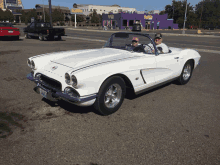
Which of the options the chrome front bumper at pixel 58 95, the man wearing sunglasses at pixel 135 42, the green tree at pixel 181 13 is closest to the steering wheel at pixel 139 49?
the man wearing sunglasses at pixel 135 42

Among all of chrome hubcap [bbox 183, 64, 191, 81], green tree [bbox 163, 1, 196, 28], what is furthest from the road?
green tree [bbox 163, 1, 196, 28]

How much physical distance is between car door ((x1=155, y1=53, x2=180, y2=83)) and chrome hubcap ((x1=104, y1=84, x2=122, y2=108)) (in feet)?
3.53

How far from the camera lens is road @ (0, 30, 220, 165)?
101 inches

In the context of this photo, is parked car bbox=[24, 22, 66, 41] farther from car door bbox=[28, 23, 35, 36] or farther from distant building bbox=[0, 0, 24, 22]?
distant building bbox=[0, 0, 24, 22]

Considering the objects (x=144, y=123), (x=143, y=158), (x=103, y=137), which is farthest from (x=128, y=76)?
(x=143, y=158)

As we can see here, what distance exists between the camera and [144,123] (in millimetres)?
3477

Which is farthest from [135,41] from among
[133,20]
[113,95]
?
[133,20]

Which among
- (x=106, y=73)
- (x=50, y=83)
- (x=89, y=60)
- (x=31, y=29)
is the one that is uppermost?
(x=31, y=29)

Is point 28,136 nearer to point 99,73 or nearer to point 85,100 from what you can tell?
point 85,100

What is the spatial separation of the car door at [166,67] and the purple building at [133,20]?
55925 mm

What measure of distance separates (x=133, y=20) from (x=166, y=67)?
60.5 metres

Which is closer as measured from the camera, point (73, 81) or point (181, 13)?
point (73, 81)

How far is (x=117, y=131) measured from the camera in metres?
3.20

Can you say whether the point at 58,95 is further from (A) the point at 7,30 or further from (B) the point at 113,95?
(A) the point at 7,30
